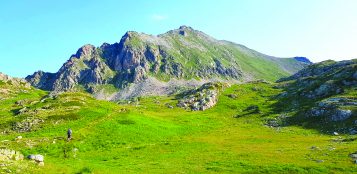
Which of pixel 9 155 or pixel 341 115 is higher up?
pixel 341 115

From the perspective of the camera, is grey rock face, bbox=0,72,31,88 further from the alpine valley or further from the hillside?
the hillside

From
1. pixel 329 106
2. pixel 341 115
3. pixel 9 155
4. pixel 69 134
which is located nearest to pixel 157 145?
pixel 69 134

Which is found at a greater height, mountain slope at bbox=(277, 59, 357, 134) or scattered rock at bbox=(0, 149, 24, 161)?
mountain slope at bbox=(277, 59, 357, 134)

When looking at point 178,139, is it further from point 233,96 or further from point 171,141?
point 233,96

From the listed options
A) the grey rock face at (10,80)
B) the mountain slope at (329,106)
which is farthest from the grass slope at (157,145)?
the grey rock face at (10,80)

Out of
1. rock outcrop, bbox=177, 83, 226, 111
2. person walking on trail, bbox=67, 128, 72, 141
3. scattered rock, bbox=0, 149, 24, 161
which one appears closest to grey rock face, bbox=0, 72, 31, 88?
rock outcrop, bbox=177, 83, 226, 111

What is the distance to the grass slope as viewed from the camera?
4325 cm

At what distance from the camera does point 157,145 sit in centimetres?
6225

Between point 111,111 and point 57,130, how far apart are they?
1984 cm

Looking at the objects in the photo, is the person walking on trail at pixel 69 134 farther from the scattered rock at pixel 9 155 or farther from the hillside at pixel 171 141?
the scattered rock at pixel 9 155

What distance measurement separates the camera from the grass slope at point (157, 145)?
43250mm

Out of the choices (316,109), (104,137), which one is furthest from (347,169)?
(316,109)

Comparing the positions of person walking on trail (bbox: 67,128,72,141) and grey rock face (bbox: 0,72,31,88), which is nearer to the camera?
person walking on trail (bbox: 67,128,72,141)

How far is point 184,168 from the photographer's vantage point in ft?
144
